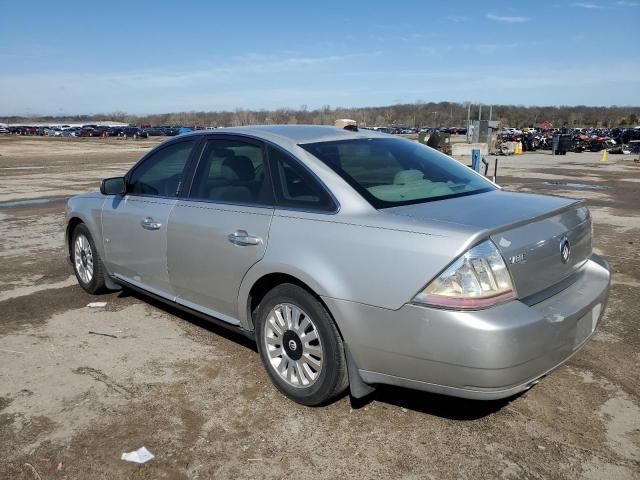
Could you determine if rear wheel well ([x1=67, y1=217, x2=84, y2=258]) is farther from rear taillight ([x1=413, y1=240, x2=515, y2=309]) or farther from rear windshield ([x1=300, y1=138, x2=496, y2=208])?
rear taillight ([x1=413, y1=240, x2=515, y2=309])

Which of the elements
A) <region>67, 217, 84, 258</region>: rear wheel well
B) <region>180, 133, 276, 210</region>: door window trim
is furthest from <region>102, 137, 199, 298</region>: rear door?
<region>67, 217, 84, 258</region>: rear wheel well

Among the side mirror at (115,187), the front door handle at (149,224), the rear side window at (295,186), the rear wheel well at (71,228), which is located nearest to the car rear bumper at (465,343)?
the rear side window at (295,186)

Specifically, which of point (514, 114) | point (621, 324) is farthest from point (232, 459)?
point (514, 114)

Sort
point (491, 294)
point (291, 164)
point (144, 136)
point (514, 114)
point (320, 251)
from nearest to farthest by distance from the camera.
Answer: point (491, 294)
point (320, 251)
point (291, 164)
point (144, 136)
point (514, 114)

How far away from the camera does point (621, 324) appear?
481 centimetres

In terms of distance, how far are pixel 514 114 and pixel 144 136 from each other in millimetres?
136772

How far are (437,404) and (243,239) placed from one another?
5.17 feet

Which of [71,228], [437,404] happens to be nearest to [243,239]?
[437,404]

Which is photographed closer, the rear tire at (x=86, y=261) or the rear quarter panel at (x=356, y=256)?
the rear quarter panel at (x=356, y=256)

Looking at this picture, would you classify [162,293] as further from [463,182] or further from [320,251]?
[463,182]

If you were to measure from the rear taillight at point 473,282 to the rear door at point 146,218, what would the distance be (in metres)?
2.38

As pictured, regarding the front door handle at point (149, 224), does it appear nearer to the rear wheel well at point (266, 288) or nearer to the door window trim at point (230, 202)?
the door window trim at point (230, 202)

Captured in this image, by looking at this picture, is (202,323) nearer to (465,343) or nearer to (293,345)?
(293,345)

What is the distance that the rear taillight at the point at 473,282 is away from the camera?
2662 mm
